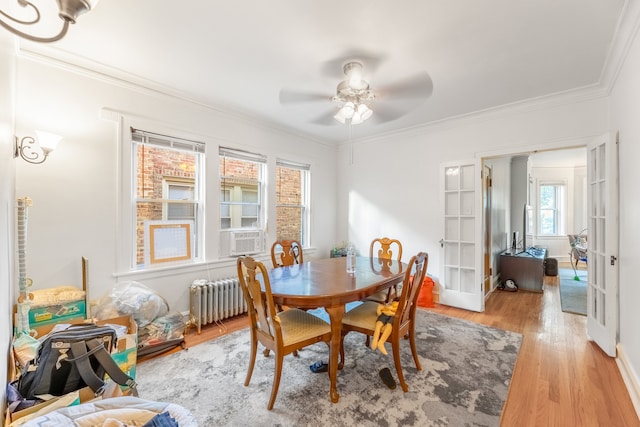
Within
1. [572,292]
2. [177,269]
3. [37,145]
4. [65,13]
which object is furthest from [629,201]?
[37,145]

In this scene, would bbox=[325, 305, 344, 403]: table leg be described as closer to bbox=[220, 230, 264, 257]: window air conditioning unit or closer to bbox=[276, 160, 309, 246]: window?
bbox=[220, 230, 264, 257]: window air conditioning unit

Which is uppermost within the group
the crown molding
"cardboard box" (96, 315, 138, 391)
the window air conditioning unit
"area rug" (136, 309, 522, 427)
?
the crown molding

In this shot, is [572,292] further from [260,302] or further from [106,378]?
[106,378]

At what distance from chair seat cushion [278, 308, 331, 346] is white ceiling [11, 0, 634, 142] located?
6.31 ft

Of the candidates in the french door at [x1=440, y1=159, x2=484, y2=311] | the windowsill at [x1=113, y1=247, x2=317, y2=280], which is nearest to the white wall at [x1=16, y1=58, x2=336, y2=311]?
the windowsill at [x1=113, y1=247, x2=317, y2=280]

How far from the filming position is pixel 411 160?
4.34 meters

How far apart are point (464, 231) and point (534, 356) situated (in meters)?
1.68

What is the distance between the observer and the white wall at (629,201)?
1.98 m

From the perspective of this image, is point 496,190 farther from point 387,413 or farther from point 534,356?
point 387,413

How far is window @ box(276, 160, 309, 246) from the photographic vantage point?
440 cm

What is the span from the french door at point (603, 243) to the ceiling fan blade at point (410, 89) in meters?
1.89

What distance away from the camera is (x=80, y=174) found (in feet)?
8.26

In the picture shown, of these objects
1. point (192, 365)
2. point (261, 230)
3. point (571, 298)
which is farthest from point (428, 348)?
point (571, 298)

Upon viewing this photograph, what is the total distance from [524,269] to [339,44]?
4830 mm
